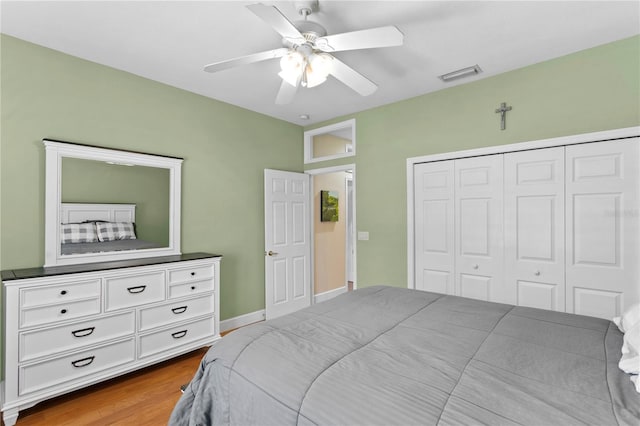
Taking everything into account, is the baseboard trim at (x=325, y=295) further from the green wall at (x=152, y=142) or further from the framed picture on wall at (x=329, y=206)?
the framed picture on wall at (x=329, y=206)

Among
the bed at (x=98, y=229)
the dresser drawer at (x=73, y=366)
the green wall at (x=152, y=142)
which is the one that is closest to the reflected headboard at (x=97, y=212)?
the bed at (x=98, y=229)

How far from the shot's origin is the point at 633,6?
2.04m

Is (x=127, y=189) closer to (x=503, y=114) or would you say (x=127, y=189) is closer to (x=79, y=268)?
(x=79, y=268)

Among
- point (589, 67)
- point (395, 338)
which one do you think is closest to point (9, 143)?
point (395, 338)

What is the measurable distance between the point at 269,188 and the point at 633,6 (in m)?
3.51

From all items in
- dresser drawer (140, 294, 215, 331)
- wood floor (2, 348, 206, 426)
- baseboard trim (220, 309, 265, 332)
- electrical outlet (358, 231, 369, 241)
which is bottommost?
wood floor (2, 348, 206, 426)

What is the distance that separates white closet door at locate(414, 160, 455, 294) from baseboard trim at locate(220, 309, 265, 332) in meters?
1.99

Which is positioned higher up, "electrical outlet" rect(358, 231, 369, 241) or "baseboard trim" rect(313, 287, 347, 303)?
"electrical outlet" rect(358, 231, 369, 241)

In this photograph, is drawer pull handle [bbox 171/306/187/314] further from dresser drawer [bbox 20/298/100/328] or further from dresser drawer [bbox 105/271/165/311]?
dresser drawer [bbox 20/298/100/328]

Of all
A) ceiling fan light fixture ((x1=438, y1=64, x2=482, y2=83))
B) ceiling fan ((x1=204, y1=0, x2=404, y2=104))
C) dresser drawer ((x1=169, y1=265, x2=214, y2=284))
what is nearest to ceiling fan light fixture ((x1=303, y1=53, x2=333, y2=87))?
ceiling fan ((x1=204, y1=0, x2=404, y2=104))

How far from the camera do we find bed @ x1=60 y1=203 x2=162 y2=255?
8.43 feet

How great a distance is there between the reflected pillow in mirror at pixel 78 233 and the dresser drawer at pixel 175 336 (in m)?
0.96

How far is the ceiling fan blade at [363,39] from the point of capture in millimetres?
1733

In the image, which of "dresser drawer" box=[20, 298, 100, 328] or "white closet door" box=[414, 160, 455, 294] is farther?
"white closet door" box=[414, 160, 455, 294]
